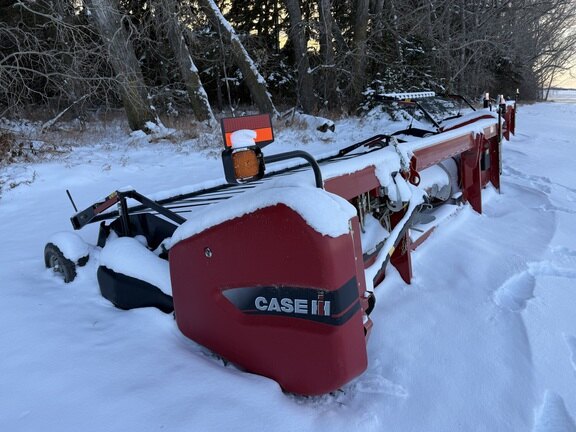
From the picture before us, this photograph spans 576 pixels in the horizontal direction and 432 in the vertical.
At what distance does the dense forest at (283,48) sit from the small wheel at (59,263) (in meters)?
6.38

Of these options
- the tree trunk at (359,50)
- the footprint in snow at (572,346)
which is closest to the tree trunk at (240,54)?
the tree trunk at (359,50)

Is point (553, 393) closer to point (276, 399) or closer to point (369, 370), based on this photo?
point (369, 370)

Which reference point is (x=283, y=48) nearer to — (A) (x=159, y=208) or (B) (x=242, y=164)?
(A) (x=159, y=208)

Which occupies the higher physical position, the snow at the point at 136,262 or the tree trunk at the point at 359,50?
the tree trunk at the point at 359,50

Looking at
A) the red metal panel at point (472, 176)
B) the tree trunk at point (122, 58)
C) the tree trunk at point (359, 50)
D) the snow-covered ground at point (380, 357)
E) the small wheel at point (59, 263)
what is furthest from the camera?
the tree trunk at point (359, 50)

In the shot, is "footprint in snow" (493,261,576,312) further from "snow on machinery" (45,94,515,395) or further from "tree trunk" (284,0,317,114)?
"tree trunk" (284,0,317,114)

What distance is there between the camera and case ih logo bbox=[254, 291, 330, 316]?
1647 millimetres

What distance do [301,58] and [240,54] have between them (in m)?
3.03

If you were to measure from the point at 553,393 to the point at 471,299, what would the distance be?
2.75 feet

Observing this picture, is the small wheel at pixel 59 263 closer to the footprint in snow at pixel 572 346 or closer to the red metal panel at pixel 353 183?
the red metal panel at pixel 353 183

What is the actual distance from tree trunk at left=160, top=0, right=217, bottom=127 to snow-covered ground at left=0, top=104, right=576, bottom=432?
8123mm

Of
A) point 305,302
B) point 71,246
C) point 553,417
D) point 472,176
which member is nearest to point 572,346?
point 553,417

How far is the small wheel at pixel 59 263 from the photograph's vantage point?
2.83 meters

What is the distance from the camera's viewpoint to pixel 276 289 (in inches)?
68.1
